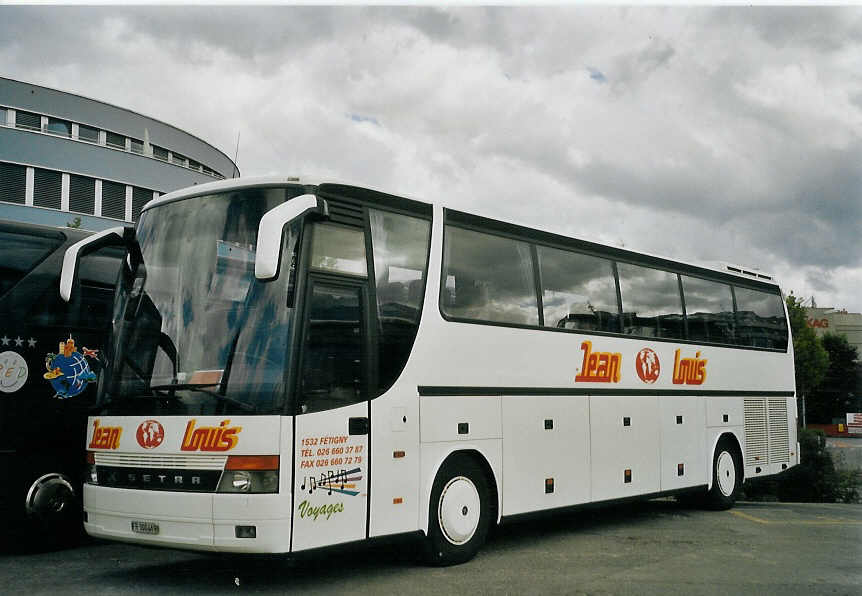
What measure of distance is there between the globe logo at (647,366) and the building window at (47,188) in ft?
119

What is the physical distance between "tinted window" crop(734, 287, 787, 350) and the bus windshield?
32.0 feet

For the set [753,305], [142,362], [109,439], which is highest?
[753,305]

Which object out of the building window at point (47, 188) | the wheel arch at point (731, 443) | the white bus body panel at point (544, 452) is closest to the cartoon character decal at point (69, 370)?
the white bus body panel at point (544, 452)

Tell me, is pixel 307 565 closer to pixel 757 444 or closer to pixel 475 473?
pixel 475 473

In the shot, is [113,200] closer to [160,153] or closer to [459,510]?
[160,153]

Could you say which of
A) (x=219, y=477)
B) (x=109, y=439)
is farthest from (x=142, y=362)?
(x=219, y=477)

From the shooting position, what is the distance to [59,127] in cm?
4362

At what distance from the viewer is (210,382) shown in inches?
297

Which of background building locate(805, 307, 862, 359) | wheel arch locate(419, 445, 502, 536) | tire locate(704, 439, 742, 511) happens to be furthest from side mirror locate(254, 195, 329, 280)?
background building locate(805, 307, 862, 359)

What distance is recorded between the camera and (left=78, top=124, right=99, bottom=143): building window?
146ft

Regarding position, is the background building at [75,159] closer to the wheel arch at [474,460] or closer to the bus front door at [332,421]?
the wheel arch at [474,460]

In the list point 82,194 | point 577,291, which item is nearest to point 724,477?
point 577,291

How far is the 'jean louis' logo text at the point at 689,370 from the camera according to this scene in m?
13.3

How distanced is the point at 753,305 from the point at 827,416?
219 ft
